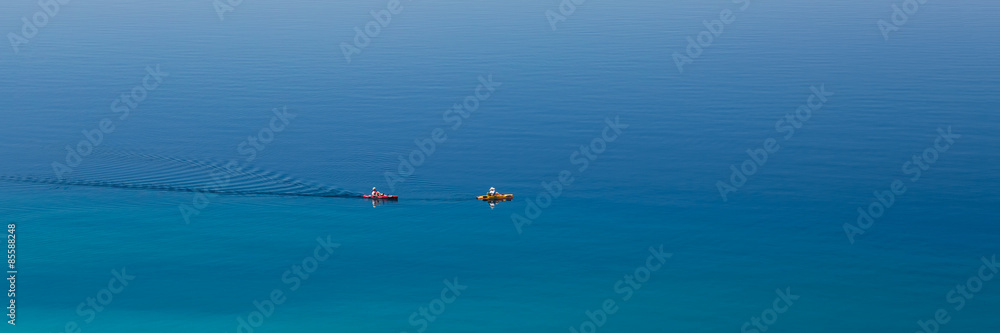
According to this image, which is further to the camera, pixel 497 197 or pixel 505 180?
pixel 505 180

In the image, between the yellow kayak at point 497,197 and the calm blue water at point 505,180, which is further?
the yellow kayak at point 497,197

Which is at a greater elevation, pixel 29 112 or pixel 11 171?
pixel 29 112

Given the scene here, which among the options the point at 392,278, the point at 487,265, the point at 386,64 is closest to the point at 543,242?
the point at 487,265

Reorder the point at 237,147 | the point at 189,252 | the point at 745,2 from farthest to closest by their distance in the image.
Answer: the point at 745,2 → the point at 237,147 → the point at 189,252

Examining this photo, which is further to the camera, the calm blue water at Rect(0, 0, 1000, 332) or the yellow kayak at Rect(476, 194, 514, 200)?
the yellow kayak at Rect(476, 194, 514, 200)

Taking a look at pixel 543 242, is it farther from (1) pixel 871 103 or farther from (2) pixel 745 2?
(2) pixel 745 2

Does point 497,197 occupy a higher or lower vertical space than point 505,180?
lower

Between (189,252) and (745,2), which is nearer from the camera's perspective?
(189,252)

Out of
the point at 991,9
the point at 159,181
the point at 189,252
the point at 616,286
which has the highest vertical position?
the point at 991,9
